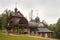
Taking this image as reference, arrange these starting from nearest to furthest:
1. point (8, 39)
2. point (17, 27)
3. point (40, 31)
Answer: point (8, 39)
point (17, 27)
point (40, 31)

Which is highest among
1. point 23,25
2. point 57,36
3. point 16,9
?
point 16,9

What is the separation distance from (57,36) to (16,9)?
18.4 metres

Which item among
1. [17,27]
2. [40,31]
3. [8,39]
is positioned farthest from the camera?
[40,31]

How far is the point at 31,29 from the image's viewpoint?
6831cm

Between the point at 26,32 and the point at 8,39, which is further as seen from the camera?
the point at 26,32

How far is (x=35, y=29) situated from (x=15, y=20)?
925 centimetres

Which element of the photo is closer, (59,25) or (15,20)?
(15,20)

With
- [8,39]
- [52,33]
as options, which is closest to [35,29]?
[52,33]

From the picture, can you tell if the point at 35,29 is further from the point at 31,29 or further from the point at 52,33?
the point at 52,33

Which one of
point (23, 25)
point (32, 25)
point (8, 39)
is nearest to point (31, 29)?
point (32, 25)

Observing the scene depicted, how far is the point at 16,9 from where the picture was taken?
69.7 metres

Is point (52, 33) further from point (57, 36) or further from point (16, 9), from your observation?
point (16, 9)

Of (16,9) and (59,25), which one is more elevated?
(16,9)

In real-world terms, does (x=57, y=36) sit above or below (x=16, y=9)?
below
